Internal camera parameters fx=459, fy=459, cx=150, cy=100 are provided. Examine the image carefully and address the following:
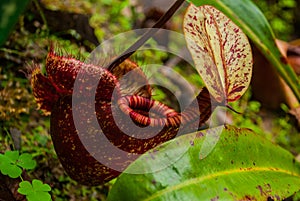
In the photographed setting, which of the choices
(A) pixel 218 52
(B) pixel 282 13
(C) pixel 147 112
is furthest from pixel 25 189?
(B) pixel 282 13

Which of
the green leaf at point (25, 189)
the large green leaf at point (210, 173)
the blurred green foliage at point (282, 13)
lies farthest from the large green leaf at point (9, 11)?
the blurred green foliage at point (282, 13)

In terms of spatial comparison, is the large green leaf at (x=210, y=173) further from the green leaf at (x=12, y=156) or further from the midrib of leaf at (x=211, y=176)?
the green leaf at (x=12, y=156)

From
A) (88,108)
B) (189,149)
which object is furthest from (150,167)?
(88,108)

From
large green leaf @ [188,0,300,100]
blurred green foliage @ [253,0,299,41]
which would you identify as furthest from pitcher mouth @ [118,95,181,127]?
blurred green foliage @ [253,0,299,41]

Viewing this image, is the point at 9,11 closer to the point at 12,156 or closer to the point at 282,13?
the point at 12,156

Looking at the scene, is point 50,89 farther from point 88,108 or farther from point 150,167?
point 150,167
